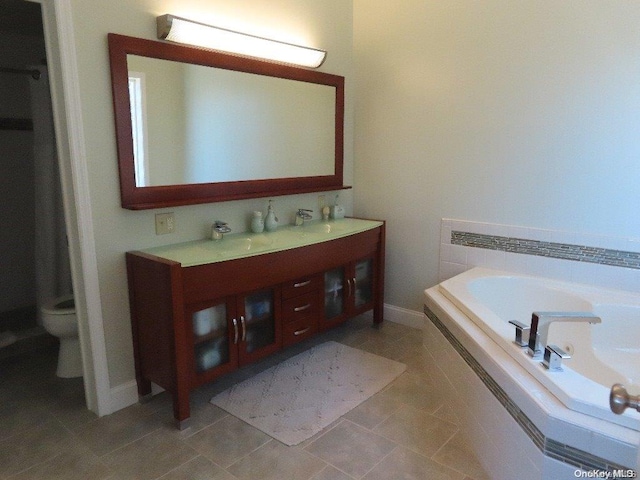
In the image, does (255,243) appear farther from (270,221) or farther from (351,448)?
(351,448)

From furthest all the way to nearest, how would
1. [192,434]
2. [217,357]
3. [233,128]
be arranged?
[233,128] → [217,357] → [192,434]

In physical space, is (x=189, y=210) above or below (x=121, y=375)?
above

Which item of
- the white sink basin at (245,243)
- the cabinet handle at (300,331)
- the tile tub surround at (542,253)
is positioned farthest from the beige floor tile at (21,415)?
the tile tub surround at (542,253)

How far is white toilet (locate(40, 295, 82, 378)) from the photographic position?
2.51 meters

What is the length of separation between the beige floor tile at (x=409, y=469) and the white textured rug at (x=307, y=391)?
37 cm

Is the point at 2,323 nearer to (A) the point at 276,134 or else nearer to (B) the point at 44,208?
(B) the point at 44,208

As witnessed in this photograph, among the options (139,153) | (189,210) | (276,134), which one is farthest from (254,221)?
(139,153)

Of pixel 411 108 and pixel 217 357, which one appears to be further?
pixel 411 108

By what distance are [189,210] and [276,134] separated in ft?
2.73

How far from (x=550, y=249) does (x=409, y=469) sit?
153 cm

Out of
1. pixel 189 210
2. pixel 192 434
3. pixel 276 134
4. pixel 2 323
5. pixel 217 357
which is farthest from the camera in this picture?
pixel 2 323

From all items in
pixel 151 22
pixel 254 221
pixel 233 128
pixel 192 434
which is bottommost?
pixel 192 434

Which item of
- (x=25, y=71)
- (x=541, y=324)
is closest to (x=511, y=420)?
(x=541, y=324)

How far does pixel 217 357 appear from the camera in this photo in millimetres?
2254
